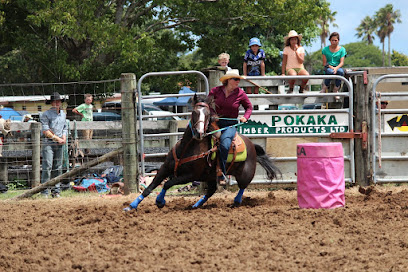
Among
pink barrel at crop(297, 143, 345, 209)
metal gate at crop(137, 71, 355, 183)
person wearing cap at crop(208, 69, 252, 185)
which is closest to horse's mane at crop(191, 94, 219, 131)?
person wearing cap at crop(208, 69, 252, 185)

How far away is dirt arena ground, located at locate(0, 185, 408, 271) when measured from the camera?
202 inches

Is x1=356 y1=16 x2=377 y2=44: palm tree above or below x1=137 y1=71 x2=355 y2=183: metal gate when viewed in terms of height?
above

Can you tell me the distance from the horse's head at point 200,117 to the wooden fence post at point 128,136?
8.24 ft

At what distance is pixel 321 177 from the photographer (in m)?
8.16

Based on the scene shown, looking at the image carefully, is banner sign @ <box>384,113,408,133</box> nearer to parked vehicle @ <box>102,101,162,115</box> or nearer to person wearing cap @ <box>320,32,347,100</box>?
person wearing cap @ <box>320,32,347,100</box>

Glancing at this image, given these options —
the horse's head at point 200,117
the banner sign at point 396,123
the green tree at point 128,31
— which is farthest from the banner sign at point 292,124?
the green tree at point 128,31

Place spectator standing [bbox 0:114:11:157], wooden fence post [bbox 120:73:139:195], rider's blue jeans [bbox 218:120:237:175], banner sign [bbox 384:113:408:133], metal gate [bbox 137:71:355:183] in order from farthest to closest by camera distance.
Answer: spectator standing [bbox 0:114:11:157] < banner sign [bbox 384:113:408:133] < metal gate [bbox 137:71:355:183] < wooden fence post [bbox 120:73:139:195] < rider's blue jeans [bbox 218:120:237:175]

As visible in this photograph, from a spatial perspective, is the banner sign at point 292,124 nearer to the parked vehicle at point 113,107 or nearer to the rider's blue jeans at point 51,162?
the parked vehicle at point 113,107

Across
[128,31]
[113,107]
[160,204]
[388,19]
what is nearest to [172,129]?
[160,204]

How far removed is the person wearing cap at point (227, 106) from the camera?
8281 mm

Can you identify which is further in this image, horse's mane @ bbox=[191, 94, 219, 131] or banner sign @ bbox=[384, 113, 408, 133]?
banner sign @ bbox=[384, 113, 408, 133]

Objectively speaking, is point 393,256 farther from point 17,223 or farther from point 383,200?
point 17,223

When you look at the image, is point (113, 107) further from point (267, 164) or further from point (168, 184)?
point (168, 184)

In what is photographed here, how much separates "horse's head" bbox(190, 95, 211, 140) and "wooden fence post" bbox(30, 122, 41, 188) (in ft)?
13.8
